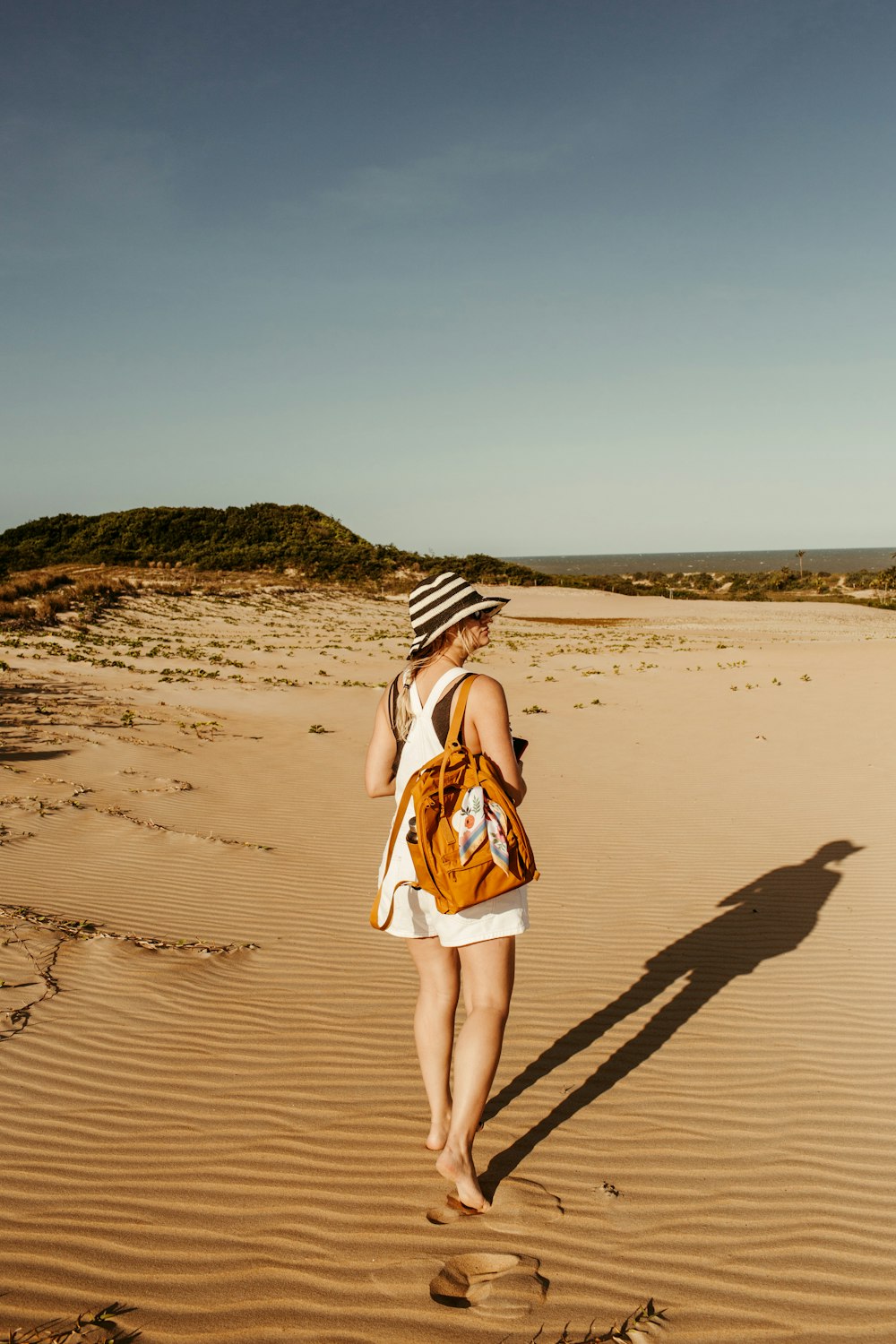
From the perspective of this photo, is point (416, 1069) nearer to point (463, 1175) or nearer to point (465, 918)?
point (463, 1175)

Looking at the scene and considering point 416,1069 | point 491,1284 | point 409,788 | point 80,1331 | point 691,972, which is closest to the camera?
point 80,1331

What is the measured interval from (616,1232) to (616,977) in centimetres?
236

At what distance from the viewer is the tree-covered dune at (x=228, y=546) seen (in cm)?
5019

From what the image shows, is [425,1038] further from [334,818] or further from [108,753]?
[108,753]

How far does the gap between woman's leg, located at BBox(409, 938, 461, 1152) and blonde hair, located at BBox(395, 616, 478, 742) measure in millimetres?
740

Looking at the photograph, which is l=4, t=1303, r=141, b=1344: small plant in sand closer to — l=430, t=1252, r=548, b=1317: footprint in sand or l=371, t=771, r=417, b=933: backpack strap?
l=430, t=1252, r=548, b=1317: footprint in sand

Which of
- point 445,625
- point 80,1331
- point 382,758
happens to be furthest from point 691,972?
point 80,1331

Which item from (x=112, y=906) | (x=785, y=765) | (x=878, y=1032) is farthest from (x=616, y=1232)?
(x=785, y=765)

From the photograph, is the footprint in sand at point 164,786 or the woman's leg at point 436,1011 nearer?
the woman's leg at point 436,1011

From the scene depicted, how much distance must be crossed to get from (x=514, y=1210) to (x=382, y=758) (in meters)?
1.62

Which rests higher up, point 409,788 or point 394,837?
point 409,788

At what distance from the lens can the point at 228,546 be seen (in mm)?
54906

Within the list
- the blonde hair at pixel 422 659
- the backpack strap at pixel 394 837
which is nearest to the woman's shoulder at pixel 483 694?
the blonde hair at pixel 422 659

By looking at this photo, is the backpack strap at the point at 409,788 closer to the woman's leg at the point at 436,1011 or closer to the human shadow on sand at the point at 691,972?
the woman's leg at the point at 436,1011
